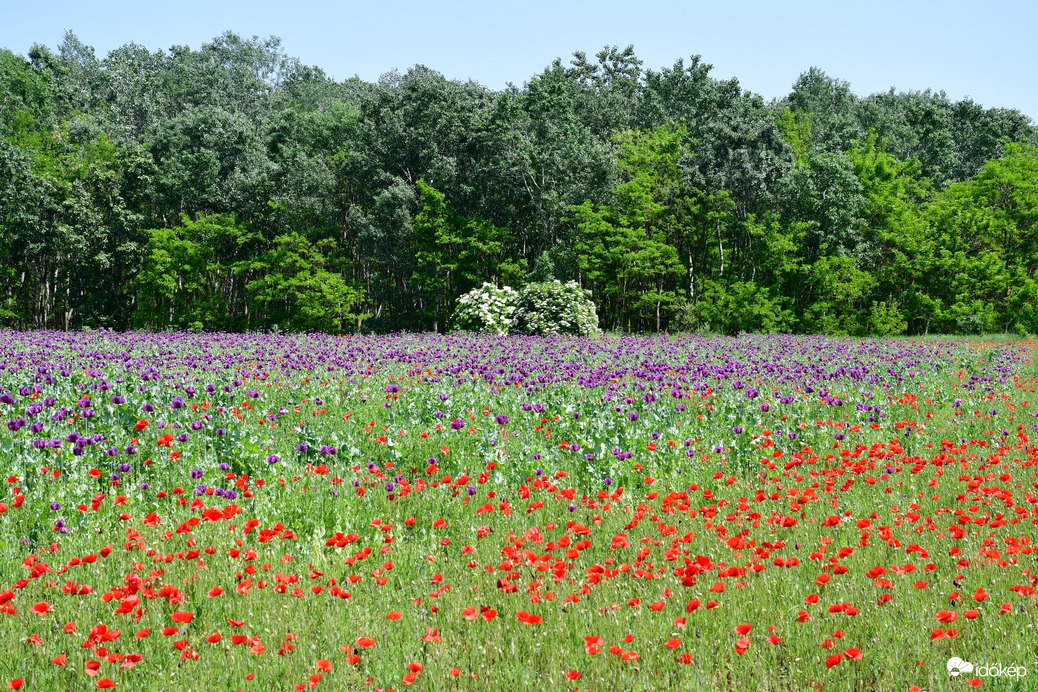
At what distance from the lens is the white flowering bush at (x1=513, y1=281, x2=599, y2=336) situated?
85.0ft

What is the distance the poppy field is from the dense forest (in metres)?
26.8

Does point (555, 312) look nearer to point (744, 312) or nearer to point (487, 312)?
point (487, 312)

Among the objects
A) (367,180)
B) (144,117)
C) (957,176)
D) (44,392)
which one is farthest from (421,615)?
(144,117)

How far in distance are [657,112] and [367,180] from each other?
68.0 ft

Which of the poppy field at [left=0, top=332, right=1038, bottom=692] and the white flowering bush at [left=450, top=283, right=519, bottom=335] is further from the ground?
the white flowering bush at [left=450, top=283, right=519, bottom=335]

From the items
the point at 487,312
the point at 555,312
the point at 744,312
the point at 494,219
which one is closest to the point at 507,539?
the point at 555,312

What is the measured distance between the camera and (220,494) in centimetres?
486

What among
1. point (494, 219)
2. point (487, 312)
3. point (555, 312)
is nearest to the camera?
point (555, 312)

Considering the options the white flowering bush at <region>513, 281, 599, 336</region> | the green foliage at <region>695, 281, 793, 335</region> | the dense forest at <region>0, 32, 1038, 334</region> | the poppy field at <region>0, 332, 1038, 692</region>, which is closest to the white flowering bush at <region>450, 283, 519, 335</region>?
the white flowering bush at <region>513, 281, 599, 336</region>

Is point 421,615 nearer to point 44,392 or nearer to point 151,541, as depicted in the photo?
point 151,541

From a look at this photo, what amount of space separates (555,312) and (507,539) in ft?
71.3

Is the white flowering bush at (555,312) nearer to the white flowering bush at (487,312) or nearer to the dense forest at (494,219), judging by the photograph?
the white flowering bush at (487,312)

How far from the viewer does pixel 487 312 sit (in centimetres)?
2722

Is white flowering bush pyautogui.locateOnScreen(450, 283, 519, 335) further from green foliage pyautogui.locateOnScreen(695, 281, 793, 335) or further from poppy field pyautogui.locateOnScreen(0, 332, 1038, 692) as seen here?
poppy field pyautogui.locateOnScreen(0, 332, 1038, 692)
